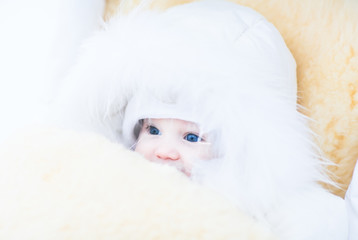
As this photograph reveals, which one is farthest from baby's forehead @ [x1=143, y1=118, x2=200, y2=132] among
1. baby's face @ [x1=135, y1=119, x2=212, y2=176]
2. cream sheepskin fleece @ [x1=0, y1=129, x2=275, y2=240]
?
cream sheepskin fleece @ [x1=0, y1=129, x2=275, y2=240]

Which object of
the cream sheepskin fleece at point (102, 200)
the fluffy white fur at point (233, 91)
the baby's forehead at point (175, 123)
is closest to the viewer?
the cream sheepskin fleece at point (102, 200)

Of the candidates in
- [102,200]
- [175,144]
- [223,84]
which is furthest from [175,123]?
[102,200]

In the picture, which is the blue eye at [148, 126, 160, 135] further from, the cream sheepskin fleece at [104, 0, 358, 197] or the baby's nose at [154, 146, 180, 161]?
the cream sheepskin fleece at [104, 0, 358, 197]

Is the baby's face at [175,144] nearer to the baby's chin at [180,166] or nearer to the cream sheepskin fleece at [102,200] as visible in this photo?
the baby's chin at [180,166]

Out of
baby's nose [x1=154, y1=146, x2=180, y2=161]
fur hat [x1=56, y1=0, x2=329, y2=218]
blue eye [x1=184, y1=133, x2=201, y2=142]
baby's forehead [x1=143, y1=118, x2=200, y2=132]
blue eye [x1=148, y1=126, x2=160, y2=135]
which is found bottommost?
baby's nose [x1=154, y1=146, x2=180, y2=161]

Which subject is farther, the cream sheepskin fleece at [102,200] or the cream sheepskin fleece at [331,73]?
the cream sheepskin fleece at [331,73]

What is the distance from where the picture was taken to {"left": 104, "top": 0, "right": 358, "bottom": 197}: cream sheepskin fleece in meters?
0.80

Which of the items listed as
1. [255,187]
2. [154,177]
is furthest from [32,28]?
[255,187]

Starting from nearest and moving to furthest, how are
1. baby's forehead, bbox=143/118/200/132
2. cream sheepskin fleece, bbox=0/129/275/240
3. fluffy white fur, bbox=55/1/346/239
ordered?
cream sheepskin fleece, bbox=0/129/275/240, fluffy white fur, bbox=55/1/346/239, baby's forehead, bbox=143/118/200/132

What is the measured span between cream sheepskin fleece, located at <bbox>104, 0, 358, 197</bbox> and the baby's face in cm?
25

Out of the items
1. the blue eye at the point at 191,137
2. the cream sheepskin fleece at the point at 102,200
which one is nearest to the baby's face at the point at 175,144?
the blue eye at the point at 191,137

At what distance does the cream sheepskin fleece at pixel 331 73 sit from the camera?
31.6 inches

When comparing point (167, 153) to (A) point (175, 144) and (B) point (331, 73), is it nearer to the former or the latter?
(A) point (175, 144)

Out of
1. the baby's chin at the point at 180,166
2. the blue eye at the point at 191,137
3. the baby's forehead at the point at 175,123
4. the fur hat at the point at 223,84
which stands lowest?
the baby's chin at the point at 180,166
